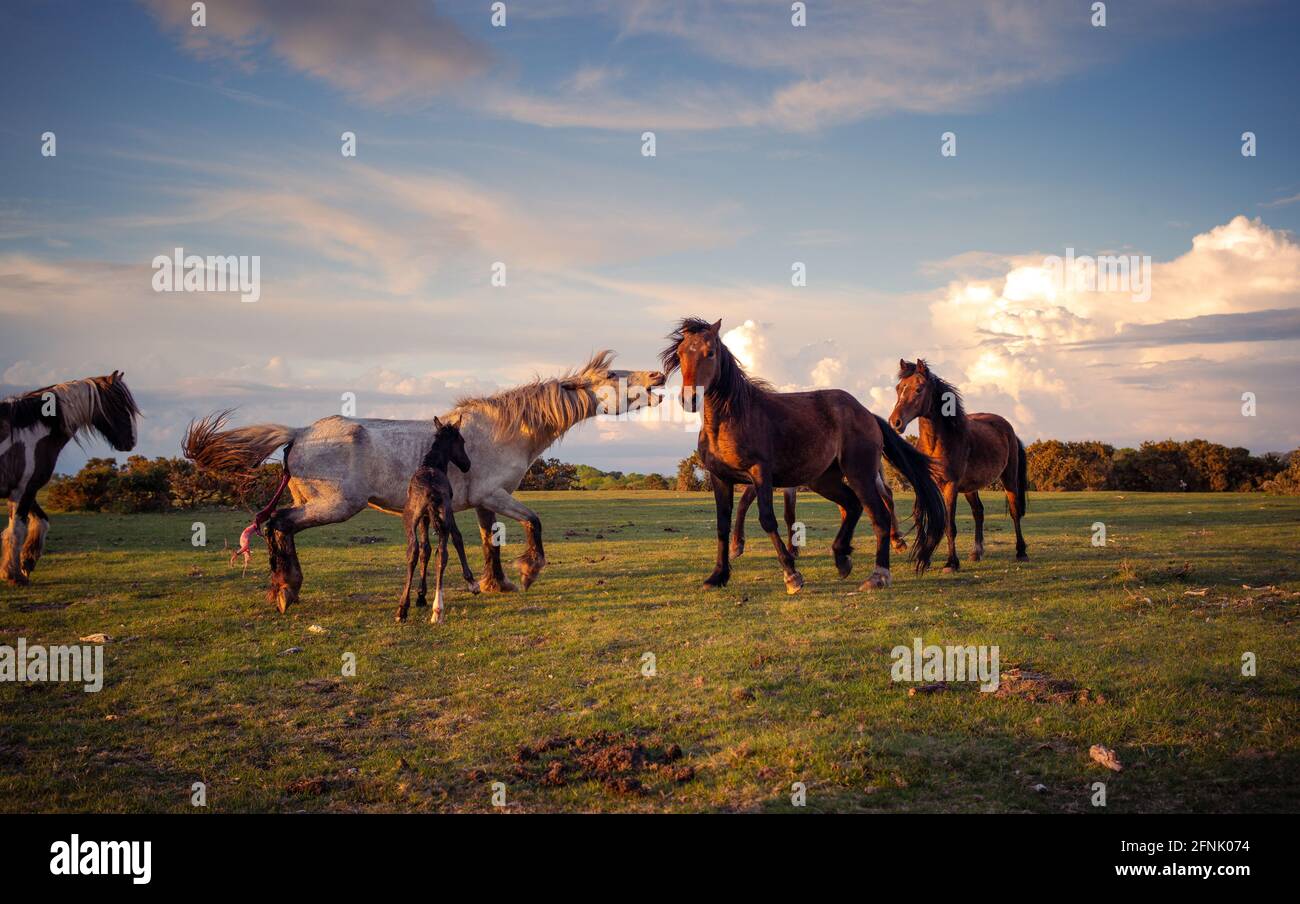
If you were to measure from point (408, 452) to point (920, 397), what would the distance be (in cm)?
701

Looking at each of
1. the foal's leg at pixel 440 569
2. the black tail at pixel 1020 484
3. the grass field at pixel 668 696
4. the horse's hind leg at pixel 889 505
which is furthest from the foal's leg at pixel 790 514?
the foal's leg at pixel 440 569

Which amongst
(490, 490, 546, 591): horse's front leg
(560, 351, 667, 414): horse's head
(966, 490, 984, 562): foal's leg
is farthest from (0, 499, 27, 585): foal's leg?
(966, 490, 984, 562): foal's leg

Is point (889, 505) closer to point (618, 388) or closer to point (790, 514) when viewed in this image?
point (790, 514)

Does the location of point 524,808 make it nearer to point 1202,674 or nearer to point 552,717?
point 552,717

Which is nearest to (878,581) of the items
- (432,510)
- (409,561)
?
(432,510)

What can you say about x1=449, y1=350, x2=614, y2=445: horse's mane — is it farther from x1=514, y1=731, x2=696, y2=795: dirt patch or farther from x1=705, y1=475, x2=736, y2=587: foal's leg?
x1=514, y1=731, x2=696, y2=795: dirt patch

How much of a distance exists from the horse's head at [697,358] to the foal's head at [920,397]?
3.14m

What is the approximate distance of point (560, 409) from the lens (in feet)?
33.6

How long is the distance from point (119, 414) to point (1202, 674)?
42.6 ft

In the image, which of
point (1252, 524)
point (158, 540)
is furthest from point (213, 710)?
point (1252, 524)

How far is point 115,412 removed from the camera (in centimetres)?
1106

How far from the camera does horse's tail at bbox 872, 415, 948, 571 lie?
1035 cm

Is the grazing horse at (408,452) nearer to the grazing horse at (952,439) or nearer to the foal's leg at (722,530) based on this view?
the foal's leg at (722,530)

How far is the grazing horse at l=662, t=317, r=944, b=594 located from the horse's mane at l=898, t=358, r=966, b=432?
1.04 meters
